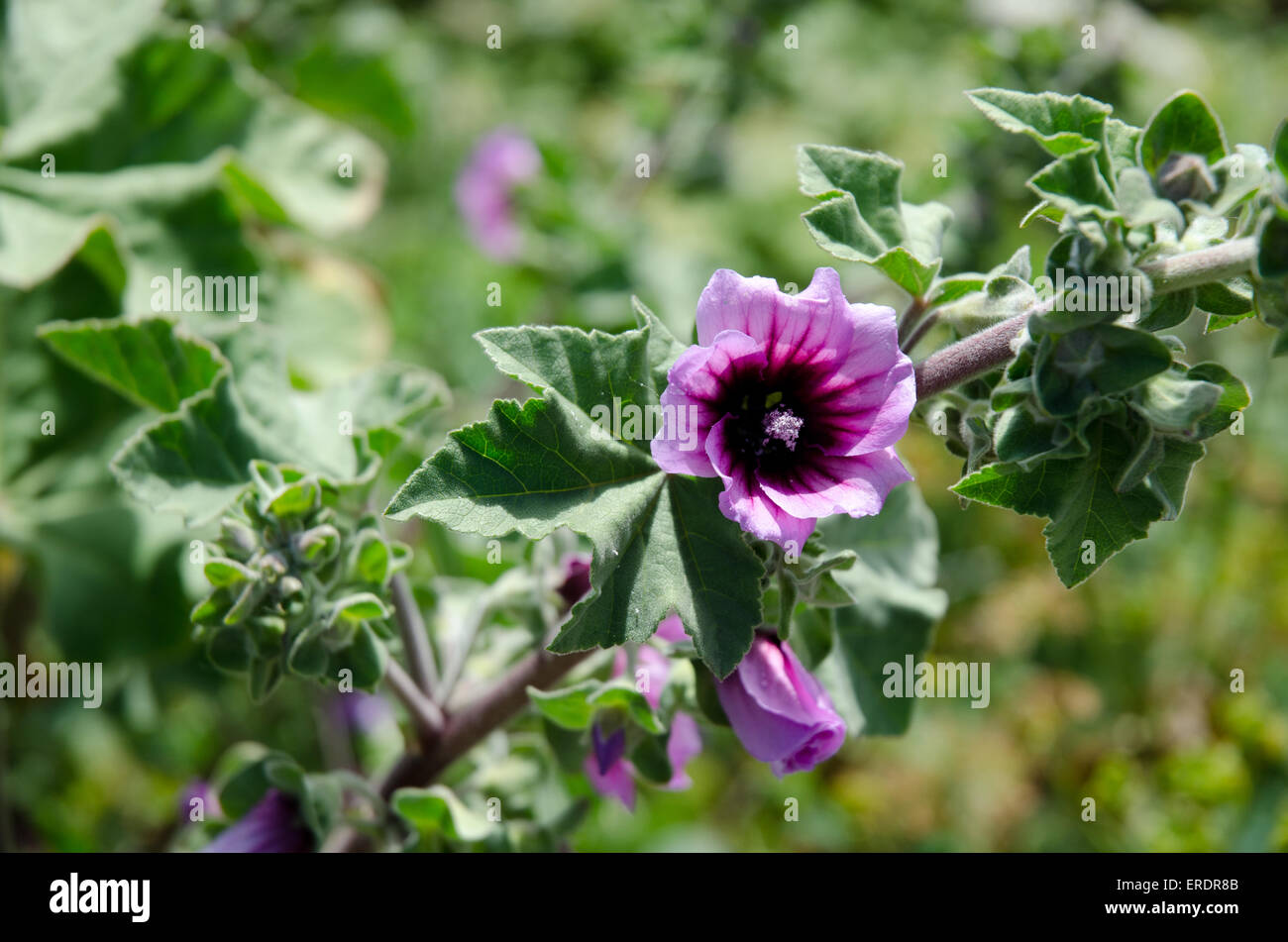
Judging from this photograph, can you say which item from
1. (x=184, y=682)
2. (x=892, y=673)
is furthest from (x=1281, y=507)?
(x=184, y=682)

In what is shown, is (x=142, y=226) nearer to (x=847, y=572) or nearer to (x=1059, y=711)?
(x=847, y=572)

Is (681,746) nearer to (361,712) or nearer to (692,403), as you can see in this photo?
(692,403)

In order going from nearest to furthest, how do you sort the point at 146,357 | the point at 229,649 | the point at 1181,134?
the point at 1181,134 → the point at 229,649 → the point at 146,357

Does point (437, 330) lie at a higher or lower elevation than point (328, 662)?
higher

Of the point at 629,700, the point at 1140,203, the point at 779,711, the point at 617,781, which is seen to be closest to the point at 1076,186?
the point at 1140,203

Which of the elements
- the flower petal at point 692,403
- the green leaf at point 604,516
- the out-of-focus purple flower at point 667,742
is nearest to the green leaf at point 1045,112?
the flower petal at point 692,403

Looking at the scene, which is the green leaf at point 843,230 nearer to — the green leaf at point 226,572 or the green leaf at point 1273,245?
the green leaf at point 1273,245

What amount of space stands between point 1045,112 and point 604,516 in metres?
0.65

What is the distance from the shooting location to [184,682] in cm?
244

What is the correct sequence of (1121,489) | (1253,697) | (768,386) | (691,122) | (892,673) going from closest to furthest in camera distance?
1. (1121,489)
2. (768,386)
3. (892,673)
4. (1253,697)
5. (691,122)

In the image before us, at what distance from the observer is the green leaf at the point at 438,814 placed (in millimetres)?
1390

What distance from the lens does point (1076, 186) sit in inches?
41.9

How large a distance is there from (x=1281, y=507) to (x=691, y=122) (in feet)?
8.53

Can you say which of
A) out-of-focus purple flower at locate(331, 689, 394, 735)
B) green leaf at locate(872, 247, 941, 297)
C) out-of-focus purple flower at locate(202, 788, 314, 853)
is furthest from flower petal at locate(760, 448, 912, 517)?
out-of-focus purple flower at locate(331, 689, 394, 735)
